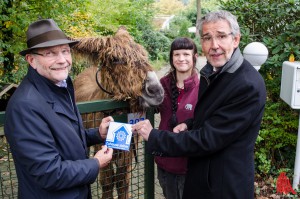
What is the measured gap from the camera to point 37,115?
203cm

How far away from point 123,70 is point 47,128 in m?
1.36

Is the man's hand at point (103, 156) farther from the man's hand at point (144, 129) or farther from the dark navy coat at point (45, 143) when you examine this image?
the man's hand at point (144, 129)

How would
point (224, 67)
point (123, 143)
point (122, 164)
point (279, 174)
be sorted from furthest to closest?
1. point (279, 174)
2. point (122, 164)
3. point (123, 143)
4. point (224, 67)

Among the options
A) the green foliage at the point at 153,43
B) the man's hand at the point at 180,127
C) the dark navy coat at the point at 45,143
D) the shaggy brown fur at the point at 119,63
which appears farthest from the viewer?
the green foliage at the point at 153,43

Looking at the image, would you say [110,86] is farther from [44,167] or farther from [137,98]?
[44,167]

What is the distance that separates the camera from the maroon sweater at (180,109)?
311 centimetres

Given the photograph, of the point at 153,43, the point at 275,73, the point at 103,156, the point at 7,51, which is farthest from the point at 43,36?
the point at 153,43

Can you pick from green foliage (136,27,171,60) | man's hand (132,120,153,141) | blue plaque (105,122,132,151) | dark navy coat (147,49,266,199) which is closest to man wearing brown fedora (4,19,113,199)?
blue plaque (105,122,132,151)

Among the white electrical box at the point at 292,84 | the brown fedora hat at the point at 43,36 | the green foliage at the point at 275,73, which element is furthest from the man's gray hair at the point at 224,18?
the green foliage at the point at 275,73

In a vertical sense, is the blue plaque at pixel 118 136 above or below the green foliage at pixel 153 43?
below

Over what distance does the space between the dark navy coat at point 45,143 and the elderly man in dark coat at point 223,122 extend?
71cm

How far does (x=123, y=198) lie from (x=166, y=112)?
45.2 inches

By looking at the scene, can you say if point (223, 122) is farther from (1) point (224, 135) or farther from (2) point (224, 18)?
(2) point (224, 18)

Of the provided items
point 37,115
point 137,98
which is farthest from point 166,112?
point 37,115
